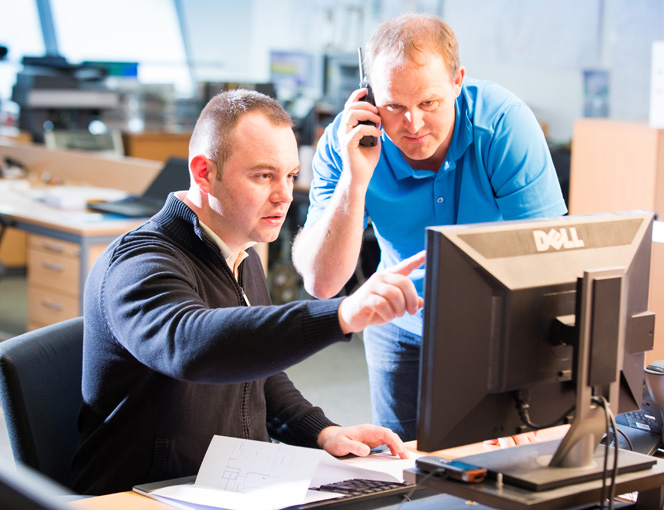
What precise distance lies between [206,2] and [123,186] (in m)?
5.00

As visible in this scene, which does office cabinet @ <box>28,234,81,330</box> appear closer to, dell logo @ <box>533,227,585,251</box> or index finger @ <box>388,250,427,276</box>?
index finger @ <box>388,250,427,276</box>

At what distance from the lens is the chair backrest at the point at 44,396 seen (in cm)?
152

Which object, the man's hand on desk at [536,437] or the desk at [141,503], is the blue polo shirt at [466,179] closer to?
the man's hand on desk at [536,437]

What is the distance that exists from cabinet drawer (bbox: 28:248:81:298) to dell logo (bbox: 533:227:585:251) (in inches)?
113

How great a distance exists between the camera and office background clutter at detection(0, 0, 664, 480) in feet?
16.6

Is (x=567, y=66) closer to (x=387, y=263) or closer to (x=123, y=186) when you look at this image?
(x=123, y=186)

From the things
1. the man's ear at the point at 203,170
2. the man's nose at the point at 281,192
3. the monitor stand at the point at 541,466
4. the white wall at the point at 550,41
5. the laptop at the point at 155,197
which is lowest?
the monitor stand at the point at 541,466

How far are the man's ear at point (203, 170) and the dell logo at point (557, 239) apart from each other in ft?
2.07

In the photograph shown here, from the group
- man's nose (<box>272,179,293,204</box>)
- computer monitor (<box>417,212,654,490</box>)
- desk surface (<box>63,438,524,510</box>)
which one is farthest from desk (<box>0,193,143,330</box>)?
computer monitor (<box>417,212,654,490</box>)

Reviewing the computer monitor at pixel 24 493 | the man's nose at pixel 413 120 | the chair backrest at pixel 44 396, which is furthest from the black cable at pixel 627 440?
the computer monitor at pixel 24 493

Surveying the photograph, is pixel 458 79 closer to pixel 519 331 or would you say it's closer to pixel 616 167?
pixel 519 331

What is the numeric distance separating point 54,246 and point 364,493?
2.80 m

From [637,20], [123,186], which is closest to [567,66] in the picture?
[637,20]

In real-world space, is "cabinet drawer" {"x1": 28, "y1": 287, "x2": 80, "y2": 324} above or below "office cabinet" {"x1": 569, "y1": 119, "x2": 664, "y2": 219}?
below
